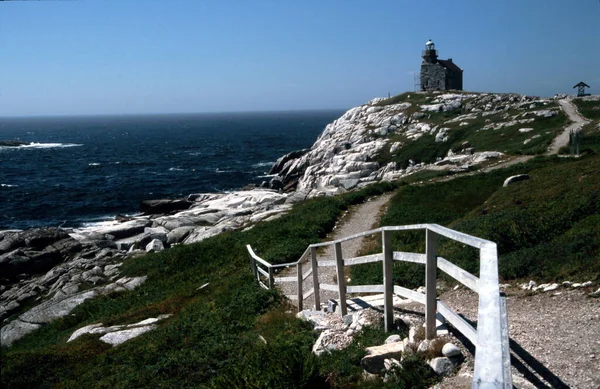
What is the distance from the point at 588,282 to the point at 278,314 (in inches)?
256

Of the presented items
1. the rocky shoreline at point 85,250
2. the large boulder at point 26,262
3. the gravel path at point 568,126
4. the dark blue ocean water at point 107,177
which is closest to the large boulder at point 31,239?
the rocky shoreline at point 85,250

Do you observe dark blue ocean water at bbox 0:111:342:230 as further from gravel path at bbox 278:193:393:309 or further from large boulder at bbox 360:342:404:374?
large boulder at bbox 360:342:404:374

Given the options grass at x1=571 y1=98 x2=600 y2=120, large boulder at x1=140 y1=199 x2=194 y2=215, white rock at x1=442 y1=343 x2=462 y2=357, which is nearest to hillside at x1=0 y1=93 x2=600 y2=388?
white rock at x1=442 y1=343 x2=462 y2=357

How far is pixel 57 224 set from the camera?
48312mm

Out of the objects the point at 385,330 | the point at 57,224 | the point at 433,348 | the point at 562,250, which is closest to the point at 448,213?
the point at 562,250

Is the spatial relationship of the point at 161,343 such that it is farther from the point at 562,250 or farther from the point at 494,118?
the point at 494,118

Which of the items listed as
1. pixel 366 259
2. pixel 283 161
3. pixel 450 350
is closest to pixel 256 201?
pixel 283 161

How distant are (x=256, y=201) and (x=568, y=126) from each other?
33904mm

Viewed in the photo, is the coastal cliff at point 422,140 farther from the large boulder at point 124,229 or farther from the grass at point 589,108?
the large boulder at point 124,229

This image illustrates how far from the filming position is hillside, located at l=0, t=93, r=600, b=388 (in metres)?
7.04

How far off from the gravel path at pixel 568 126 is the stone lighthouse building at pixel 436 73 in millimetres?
32697

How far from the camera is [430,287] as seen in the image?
6777mm

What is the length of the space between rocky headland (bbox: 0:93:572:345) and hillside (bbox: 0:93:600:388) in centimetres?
71

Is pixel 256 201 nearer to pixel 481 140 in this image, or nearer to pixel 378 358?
pixel 481 140
